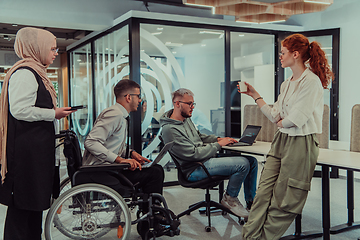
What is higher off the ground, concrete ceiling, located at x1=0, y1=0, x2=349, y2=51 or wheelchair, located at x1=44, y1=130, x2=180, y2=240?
concrete ceiling, located at x1=0, y1=0, x2=349, y2=51

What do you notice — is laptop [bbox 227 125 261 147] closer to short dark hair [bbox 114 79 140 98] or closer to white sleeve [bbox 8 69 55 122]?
short dark hair [bbox 114 79 140 98]

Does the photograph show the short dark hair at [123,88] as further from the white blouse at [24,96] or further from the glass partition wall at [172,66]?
the glass partition wall at [172,66]

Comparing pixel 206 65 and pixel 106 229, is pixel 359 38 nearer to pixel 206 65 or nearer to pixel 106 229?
pixel 206 65

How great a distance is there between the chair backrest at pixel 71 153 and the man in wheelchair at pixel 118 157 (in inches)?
4.1

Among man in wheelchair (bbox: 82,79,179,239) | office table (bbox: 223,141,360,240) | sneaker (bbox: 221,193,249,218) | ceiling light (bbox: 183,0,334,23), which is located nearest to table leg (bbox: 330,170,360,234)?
office table (bbox: 223,141,360,240)

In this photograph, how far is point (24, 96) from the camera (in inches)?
75.9

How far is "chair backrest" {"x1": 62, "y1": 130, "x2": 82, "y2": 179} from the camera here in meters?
2.24

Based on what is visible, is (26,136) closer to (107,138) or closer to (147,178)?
(107,138)

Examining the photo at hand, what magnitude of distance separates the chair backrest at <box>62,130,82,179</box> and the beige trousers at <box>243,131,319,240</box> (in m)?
1.27

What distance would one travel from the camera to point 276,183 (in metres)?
2.31

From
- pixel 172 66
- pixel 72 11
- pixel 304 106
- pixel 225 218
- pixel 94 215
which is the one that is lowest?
pixel 225 218

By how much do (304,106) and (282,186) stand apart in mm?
561

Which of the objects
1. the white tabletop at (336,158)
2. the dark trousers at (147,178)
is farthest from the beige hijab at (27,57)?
the white tabletop at (336,158)

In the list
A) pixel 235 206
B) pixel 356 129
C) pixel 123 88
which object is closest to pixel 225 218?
pixel 235 206
